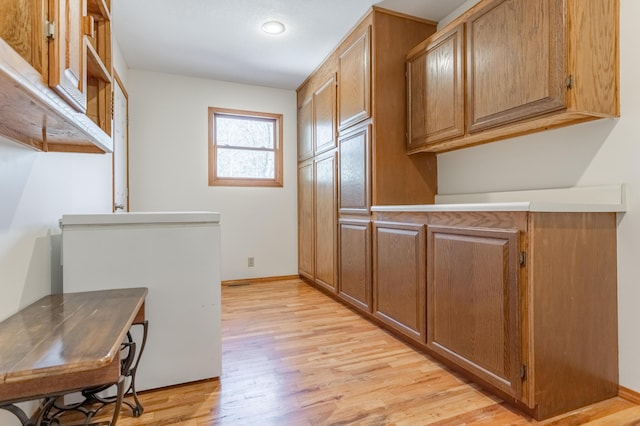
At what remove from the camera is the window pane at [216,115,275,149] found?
4.06 m

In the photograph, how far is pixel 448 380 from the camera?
5.81 ft

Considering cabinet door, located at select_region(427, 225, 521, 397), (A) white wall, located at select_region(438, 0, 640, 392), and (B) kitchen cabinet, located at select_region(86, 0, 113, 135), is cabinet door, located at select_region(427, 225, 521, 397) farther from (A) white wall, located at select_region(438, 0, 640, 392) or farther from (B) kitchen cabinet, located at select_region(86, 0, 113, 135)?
(B) kitchen cabinet, located at select_region(86, 0, 113, 135)

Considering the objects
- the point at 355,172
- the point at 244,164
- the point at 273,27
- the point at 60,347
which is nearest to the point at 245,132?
the point at 244,164

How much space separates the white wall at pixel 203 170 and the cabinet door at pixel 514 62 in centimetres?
269

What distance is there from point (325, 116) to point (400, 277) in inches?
76.4

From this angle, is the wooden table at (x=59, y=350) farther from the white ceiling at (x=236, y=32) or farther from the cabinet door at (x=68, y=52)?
the white ceiling at (x=236, y=32)

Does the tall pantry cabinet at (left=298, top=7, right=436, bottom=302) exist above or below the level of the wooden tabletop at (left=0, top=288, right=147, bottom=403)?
above

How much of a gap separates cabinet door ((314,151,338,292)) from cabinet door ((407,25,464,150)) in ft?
3.14

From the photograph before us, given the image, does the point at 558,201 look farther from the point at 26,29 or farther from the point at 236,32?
the point at 236,32

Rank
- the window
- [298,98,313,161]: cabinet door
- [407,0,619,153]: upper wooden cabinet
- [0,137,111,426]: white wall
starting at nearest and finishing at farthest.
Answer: [0,137,111,426]: white wall, [407,0,619,153]: upper wooden cabinet, [298,98,313,161]: cabinet door, the window

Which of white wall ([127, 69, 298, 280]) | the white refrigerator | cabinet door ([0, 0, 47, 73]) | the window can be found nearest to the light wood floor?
the white refrigerator

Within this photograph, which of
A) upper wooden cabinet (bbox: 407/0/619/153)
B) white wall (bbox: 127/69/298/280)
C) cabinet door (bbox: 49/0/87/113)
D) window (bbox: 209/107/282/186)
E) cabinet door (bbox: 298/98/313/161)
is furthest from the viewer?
window (bbox: 209/107/282/186)

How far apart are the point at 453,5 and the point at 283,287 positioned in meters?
3.18

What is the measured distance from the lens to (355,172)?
285 cm
